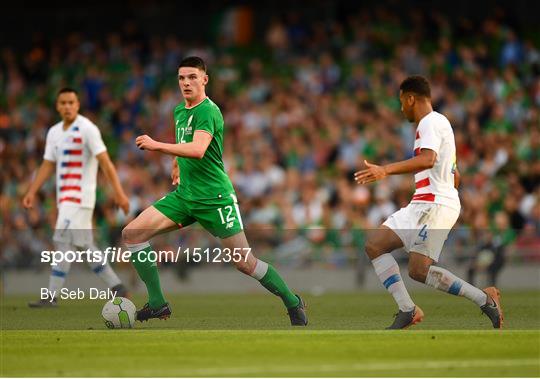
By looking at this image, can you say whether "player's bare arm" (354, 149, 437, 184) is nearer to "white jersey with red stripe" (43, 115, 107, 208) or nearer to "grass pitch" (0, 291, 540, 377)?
"grass pitch" (0, 291, 540, 377)

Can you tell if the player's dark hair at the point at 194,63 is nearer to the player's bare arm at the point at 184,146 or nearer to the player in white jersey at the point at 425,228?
the player's bare arm at the point at 184,146

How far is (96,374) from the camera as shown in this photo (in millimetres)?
9773

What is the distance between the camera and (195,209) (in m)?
13.2

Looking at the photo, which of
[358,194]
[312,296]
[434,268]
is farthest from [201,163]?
[358,194]

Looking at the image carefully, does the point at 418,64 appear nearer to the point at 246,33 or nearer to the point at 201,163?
the point at 246,33

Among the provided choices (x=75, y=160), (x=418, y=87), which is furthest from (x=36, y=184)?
(x=418, y=87)

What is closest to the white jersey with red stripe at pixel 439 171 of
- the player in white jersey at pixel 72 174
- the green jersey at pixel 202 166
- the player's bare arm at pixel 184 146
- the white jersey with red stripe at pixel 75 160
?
the green jersey at pixel 202 166

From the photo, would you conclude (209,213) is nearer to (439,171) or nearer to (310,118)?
(439,171)

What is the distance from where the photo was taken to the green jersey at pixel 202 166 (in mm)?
13125

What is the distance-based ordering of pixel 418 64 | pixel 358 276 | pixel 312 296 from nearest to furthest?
1. pixel 312 296
2. pixel 358 276
3. pixel 418 64

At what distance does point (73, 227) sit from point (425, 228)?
5.38 meters

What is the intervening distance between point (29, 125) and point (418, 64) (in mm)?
9120

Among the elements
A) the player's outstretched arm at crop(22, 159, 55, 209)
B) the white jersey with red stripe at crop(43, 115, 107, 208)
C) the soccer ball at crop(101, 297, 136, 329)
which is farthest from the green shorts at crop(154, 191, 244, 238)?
the player's outstretched arm at crop(22, 159, 55, 209)

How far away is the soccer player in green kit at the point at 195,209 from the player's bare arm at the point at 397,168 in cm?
153
